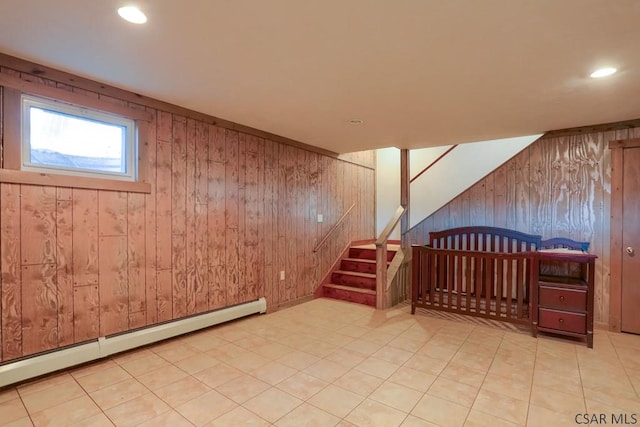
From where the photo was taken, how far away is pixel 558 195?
3.91 metres

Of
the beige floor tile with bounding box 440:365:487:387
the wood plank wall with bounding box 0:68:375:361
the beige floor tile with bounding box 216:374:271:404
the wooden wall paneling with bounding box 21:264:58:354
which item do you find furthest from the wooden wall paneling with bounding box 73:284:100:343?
the beige floor tile with bounding box 440:365:487:387

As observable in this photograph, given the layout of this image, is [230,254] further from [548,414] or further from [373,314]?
[548,414]

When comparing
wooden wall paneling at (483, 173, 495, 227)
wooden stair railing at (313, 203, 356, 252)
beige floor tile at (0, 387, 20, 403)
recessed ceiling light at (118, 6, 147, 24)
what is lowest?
beige floor tile at (0, 387, 20, 403)

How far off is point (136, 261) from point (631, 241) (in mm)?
5157

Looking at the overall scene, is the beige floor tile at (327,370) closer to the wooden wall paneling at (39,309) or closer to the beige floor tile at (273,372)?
the beige floor tile at (273,372)

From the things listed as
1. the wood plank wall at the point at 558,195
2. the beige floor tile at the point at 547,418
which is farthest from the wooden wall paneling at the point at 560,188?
the beige floor tile at the point at 547,418

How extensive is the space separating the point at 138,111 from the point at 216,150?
0.85 metres

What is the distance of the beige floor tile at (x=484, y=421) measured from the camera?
1.89m

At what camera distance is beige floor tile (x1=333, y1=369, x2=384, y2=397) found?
2.29m

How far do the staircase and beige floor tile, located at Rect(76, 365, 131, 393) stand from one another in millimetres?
2987

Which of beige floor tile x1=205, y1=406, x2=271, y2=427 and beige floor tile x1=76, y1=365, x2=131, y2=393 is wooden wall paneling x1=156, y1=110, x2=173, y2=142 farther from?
beige floor tile x1=205, y1=406, x2=271, y2=427

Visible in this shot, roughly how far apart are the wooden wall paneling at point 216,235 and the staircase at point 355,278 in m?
1.88

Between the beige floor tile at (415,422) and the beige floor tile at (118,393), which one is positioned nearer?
the beige floor tile at (415,422)

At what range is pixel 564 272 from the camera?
12.2 feet
